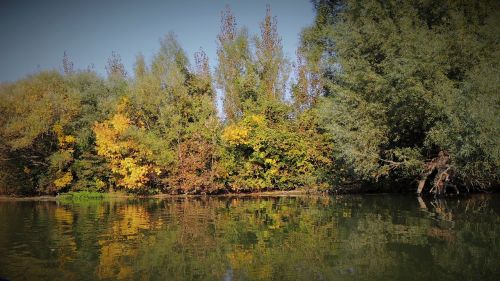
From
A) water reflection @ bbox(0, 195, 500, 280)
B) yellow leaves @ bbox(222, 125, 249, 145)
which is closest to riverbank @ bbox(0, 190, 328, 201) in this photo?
yellow leaves @ bbox(222, 125, 249, 145)

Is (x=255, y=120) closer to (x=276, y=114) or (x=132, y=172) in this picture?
(x=276, y=114)

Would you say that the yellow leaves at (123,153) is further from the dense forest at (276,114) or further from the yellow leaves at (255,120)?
the yellow leaves at (255,120)

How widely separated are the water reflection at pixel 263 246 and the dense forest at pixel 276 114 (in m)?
6.85

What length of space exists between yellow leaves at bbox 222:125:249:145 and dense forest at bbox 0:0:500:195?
0.13 metres

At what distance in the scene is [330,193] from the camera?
33.7 m

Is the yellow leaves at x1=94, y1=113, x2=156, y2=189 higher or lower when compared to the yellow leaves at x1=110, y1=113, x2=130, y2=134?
lower

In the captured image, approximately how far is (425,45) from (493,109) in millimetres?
5339

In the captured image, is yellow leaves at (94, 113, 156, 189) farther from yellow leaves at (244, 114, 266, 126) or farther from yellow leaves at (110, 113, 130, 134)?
yellow leaves at (244, 114, 266, 126)

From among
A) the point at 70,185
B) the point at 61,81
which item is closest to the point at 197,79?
the point at 61,81

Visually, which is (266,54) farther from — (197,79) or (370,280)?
(370,280)

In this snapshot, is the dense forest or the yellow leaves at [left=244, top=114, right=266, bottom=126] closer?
the dense forest

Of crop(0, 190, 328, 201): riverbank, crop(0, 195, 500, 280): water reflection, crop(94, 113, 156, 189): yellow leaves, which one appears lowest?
crop(0, 195, 500, 280): water reflection

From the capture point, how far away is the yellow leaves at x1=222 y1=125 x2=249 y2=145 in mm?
36000

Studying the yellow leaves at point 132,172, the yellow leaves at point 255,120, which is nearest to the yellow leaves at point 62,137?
the yellow leaves at point 132,172
